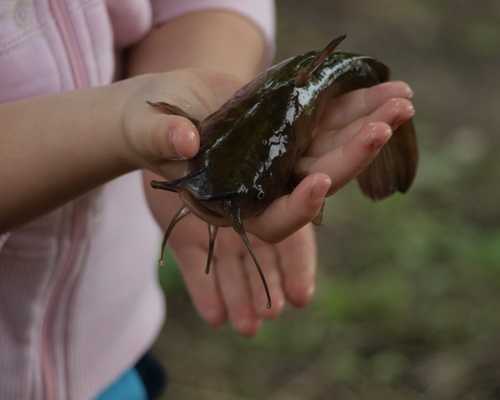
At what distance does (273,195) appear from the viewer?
850mm

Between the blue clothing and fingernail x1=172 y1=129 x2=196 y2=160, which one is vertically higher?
fingernail x1=172 y1=129 x2=196 y2=160

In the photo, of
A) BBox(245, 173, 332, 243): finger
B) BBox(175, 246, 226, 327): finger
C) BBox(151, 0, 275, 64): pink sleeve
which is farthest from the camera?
BBox(151, 0, 275, 64): pink sleeve

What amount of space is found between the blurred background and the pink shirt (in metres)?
0.64

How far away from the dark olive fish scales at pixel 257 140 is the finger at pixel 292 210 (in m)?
0.02

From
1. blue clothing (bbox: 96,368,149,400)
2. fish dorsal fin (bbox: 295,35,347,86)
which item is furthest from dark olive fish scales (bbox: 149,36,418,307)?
blue clothing (bbox: 96,368,149,400)

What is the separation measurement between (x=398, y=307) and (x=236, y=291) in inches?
37.7

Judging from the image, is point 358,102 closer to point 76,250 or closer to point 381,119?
point 381,119

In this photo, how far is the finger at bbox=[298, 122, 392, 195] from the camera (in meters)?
0.79

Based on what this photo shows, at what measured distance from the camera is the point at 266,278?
109 centimetres

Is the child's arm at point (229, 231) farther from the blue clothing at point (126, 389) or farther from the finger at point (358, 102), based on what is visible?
the blue clothing at point (126, 389)

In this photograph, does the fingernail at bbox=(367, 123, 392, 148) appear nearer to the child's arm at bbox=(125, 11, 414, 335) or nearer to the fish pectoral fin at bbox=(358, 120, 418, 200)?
the child's arm at bbox=(125, 11, 414, 335)

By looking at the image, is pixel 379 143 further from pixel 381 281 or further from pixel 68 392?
pixel 381 281

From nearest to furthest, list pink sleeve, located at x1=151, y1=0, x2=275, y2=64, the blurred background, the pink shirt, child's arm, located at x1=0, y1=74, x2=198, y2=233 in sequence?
child's arm, located at x1=0, y1=74, x2=198, y2=233 → the pink shirt → pink sleeve, located at x1=151, y1=0, x2=275, y2=64 → the blurred background

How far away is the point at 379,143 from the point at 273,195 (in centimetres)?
12
